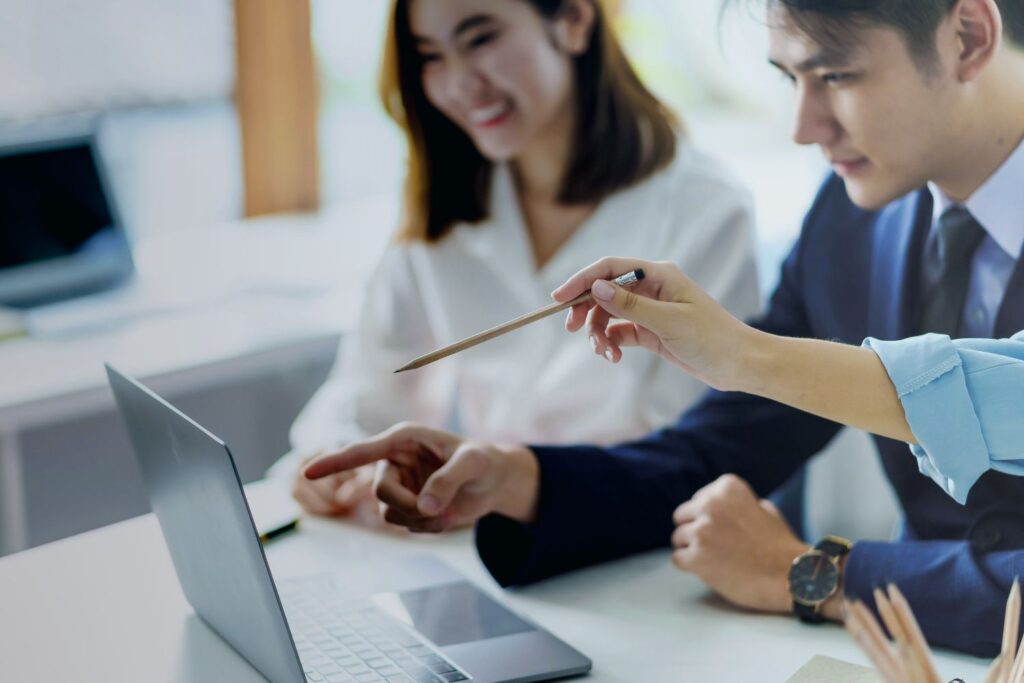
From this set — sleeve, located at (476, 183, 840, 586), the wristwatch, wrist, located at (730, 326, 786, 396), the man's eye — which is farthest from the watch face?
the man's eye

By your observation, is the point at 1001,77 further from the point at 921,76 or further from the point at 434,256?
the point at 434,256

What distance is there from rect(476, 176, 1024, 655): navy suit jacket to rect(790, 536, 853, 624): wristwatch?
0.01 m

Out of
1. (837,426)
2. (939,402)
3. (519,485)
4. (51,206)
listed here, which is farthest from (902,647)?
(51,206)

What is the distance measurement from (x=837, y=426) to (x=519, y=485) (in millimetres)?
370

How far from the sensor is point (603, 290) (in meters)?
0.84

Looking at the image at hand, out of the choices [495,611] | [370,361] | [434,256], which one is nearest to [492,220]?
[434,256]

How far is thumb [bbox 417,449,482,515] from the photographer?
1.08m

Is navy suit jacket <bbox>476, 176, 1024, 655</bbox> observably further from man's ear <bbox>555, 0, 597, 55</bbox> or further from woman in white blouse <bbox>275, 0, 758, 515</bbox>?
man's ear <bbox>555, 0, 597, 55</bbox>

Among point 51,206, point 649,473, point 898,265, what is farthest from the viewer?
point 51,206

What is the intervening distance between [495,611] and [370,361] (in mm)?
658

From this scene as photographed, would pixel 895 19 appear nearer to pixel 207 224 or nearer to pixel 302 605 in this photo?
pixel 302 605

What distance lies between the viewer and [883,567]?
1046mm

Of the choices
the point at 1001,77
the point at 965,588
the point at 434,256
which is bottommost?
the point at 965,588

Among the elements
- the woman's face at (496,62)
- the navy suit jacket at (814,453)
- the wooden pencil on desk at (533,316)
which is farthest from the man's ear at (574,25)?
the wooden pencil on desk at (533,316)
